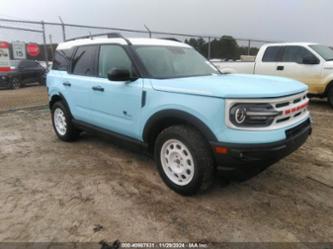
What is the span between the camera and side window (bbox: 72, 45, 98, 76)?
4.70 metres

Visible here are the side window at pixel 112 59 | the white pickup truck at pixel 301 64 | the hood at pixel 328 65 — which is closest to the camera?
the side window at pixel 112 59

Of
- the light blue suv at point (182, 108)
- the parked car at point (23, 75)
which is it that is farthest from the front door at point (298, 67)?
the parked car at point (23, 75)

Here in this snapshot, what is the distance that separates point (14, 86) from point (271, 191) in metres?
15.7

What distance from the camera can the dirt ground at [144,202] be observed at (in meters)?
2.83

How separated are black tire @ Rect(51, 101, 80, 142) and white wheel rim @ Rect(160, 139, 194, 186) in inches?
99.6

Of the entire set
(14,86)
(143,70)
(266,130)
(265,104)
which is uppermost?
(143,70)

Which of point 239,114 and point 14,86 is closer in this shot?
point 239,114

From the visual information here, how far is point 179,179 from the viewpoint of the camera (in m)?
3.50

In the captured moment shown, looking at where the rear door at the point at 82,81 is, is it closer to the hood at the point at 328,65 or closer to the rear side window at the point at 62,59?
the rear side window at the point at 62,59

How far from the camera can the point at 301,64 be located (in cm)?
900

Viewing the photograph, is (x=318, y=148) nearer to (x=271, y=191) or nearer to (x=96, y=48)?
(x=271, y=191)

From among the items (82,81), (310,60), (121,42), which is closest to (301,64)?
(310,60)

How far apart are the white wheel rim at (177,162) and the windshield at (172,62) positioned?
0.89m

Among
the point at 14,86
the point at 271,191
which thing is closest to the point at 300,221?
the point at 271,191
